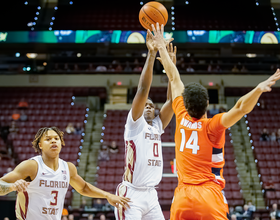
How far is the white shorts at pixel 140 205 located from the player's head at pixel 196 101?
4.02 feet

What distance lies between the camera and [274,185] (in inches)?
429

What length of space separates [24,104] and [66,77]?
2.50 m

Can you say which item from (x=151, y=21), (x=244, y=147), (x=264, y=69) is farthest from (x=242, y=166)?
(x=151, y=21)

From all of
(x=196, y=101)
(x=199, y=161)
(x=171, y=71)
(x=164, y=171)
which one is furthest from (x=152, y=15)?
(x=164, y=171)

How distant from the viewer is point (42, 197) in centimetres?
310

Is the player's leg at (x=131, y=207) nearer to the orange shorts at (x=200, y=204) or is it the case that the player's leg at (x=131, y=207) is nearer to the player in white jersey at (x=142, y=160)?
the player in white jersey at (x=142, y=160)

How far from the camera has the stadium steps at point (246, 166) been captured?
1076 cm

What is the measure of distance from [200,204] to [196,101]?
0.74 m

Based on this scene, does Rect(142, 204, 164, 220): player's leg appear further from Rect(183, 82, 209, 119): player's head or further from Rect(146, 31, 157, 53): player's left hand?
Rect(146, 31, 157, 53): player's left hand

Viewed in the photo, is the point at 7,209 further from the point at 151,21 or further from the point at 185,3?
the point at 185,3

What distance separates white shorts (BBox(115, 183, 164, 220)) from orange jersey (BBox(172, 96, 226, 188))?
0.88 meters

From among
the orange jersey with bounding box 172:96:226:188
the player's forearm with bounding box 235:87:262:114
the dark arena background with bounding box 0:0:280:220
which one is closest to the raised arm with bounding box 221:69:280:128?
the player's forearm with bounding box 235:87:262:114

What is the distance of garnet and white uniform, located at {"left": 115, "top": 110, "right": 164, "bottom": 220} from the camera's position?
124 inches

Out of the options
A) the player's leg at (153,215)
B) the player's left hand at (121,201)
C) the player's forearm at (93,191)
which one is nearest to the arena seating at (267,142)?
the player's leg at (153,215)
